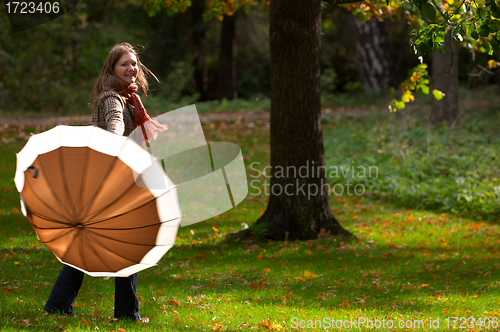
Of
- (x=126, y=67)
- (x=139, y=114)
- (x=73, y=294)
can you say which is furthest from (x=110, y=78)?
(x=73, y=294)

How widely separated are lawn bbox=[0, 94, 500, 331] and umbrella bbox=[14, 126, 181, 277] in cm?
84

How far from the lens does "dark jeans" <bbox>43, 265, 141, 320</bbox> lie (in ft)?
12.7

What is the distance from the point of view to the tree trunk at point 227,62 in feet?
67.5

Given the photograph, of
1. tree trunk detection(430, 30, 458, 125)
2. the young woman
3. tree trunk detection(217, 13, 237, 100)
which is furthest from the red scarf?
tree trunk detection(217, 13, 237, 100)

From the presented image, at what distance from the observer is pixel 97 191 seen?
330cm

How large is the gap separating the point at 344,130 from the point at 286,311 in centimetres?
1091

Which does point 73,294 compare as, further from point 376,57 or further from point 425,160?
point 376,57

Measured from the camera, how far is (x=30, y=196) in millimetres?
3314

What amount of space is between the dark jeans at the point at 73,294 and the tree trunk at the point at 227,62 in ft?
58.3

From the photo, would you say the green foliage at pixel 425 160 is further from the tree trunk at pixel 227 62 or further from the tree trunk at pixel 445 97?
the tree trunk at pixel 227 62

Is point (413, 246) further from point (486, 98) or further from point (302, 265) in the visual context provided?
point (486, 98)

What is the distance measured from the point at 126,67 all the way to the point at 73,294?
5.90 feet

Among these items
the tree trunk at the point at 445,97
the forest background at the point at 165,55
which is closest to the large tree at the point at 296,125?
the tree trunk at the point at 445,97

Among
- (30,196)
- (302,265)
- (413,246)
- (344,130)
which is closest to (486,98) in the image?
(344,130)
